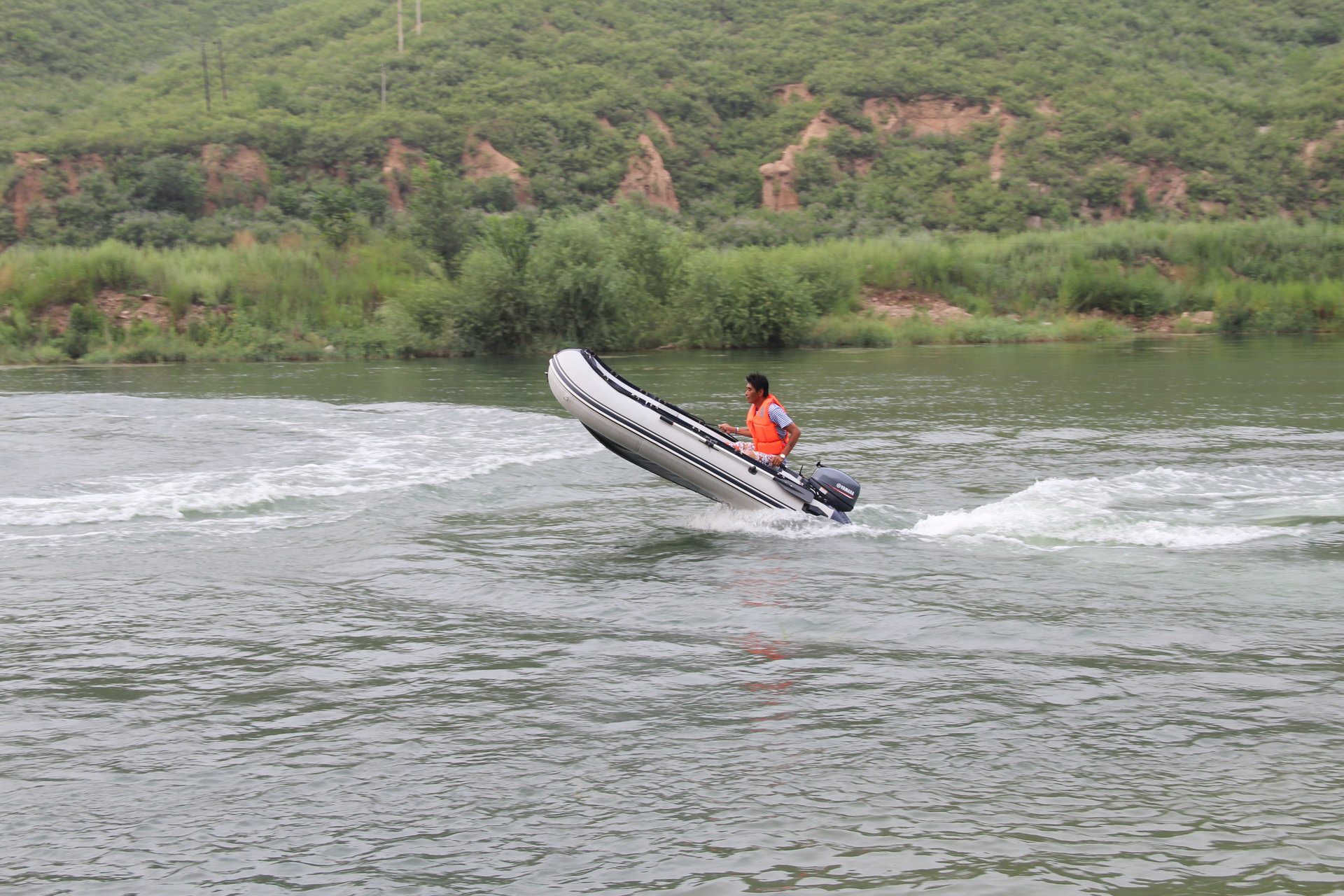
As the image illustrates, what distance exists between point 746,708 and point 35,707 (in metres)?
3.85

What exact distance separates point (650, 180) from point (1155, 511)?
47967 mm

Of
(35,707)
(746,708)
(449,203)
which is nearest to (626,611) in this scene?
(746,708)

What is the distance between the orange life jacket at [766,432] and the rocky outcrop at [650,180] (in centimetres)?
4565

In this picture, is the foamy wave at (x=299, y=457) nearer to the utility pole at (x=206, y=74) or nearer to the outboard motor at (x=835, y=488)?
the outboard motor at (x=835, y=488)

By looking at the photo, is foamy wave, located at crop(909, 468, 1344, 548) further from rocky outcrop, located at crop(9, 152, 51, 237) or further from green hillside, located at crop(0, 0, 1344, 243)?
rocky outcrop, located at crop(9, 152, 51, 237)

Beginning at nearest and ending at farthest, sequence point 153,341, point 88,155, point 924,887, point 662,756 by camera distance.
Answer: point 924,887 → point 662,756 → point 153,341 → point 88,155

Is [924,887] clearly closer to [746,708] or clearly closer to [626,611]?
[746,708]

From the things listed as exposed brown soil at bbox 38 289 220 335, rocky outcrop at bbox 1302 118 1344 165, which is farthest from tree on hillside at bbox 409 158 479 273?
rocky outcrop at bbox 1302 118 1344 165

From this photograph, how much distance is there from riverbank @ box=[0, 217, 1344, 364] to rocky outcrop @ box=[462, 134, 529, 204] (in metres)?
12.7

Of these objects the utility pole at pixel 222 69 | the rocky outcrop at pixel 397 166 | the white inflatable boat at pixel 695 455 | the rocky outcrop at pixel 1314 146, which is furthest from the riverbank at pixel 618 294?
the white inflatable boat at pixel 695 455

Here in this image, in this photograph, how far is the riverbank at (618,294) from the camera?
35.0m

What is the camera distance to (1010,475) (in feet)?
44.6

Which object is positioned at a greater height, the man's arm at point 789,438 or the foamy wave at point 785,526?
the man's arm at point 789,438

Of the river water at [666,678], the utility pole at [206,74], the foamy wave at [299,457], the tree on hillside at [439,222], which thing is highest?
the utility pole at [206,74]
